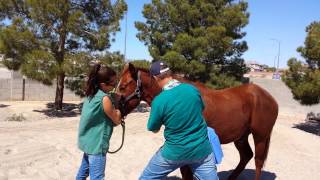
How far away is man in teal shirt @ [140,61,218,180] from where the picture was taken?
3727 millimetres

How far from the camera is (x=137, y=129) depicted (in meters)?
12.4

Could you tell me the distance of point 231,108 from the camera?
6.36 meters

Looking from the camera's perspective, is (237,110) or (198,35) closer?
(237,110)

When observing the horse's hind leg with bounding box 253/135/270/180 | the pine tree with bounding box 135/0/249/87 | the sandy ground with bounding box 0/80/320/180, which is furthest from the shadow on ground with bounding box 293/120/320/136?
the horse's hind leg with bounding box 253/135/270/180

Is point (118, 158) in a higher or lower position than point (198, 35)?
lower

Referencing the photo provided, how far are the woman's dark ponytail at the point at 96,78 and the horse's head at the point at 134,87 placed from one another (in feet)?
2.38

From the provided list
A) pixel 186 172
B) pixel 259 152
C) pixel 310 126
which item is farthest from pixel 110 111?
pixel 310 126

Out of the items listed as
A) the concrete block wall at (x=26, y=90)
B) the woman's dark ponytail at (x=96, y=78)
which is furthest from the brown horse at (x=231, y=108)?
the concrete block wall at (x=26, y=90)

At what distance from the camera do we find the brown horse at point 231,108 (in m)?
5.20

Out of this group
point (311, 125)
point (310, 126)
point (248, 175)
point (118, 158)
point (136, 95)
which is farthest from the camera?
point (311, 125)

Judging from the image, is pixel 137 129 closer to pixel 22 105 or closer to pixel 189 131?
pixel 189 131

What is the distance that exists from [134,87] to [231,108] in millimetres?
1768

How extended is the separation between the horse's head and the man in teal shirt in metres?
1.19

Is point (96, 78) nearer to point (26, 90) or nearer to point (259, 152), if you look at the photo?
point (259, 152)
